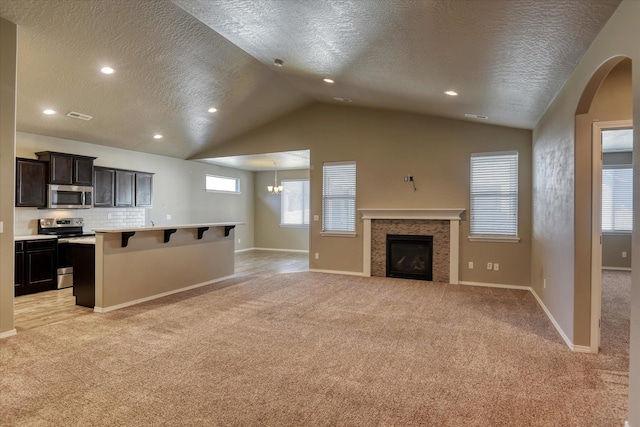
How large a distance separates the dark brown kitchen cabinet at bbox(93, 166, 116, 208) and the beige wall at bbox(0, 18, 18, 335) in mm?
3197

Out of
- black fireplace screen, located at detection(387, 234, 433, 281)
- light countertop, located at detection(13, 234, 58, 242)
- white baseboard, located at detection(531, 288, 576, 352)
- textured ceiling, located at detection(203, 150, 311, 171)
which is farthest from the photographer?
textured ceiling, located at detection(203, 150, 311, 171)

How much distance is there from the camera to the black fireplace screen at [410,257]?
636 centimetres

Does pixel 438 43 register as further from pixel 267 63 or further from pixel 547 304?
pixel 547 304

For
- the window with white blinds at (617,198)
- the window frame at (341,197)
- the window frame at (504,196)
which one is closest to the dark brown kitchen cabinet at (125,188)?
the window frame at (341,197)

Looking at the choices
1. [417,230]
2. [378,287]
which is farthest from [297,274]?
[417,230]

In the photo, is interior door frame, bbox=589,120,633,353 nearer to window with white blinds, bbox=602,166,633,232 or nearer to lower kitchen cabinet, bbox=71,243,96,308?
lower kitchen cabinet, bbox=71,243,96,308

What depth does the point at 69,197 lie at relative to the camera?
5984 mm

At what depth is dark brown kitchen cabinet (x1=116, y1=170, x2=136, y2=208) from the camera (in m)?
6.91

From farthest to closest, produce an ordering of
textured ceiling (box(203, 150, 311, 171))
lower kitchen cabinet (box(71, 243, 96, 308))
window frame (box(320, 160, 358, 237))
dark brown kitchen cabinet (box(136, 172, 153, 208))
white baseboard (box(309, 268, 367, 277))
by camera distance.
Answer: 1. textured ceiling (box(203, 150, 311, 171))
2. dark brown kitchen cabinet (box(136, 172, 153, 208))
3. window frame (box(320, 160, 358, 237))
4. white baseboard (box(309, 268, 367, 277))
5. lower kitchen cabinet (box(71, 243, 96, 308))

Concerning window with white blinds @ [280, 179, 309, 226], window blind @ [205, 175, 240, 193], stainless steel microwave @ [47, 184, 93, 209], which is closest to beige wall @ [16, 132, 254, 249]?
window blind @ [205, 175, 240, 193]

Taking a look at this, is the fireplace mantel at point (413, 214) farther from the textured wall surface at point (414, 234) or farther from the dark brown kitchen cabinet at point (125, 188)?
the dark brown kitchen cabinet at point (125, 188)

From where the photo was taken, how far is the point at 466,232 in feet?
20.1

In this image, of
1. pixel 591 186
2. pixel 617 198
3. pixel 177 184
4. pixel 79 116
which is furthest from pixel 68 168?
pixel 617 198

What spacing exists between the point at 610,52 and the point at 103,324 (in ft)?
17.2
